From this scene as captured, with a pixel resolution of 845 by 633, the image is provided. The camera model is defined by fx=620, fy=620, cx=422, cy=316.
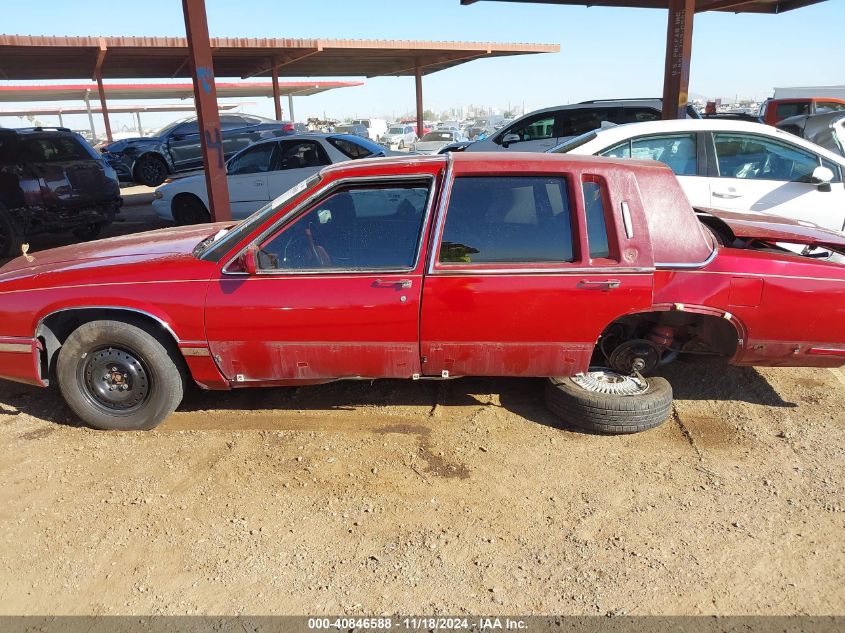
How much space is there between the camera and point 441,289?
3.45 metres

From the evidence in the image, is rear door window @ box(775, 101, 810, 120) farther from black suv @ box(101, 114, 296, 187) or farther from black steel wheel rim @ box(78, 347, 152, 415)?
black steel wheel rim @ box(78, 347, 152, 415)

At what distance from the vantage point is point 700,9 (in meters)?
11.7

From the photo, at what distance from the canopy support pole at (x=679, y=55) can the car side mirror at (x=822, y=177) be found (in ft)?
11.2

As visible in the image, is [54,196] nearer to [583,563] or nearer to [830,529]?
[583,563]

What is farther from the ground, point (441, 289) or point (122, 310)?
point (441, 289)

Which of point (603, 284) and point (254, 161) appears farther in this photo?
point (254, 161)

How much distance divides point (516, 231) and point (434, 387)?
4.64 ft

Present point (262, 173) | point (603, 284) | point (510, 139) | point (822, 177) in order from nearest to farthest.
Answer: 1. point (603, 284)
2. point (822, 177)
3. point (262, 173)
4. point (510, 139)

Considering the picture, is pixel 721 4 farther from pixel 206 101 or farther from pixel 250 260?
pixel 250 260

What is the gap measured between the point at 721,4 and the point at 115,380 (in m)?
11.9

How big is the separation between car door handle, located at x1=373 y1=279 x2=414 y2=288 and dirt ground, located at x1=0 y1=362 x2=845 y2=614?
95cm

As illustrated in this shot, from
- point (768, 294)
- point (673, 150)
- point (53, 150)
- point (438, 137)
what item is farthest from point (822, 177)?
point (438, 137)

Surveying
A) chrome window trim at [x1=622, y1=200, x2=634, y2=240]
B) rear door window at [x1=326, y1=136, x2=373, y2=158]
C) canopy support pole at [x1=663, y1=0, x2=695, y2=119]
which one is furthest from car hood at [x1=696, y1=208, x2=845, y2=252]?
rear door window at [x1=326, y1=136, x2=373, y2=158]

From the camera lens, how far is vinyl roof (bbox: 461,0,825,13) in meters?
11.0
